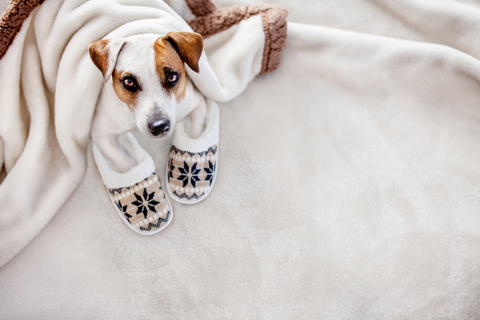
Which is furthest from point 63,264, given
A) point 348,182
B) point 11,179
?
point 348,182

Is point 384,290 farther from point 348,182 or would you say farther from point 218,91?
point 218,91

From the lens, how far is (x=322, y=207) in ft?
4.63

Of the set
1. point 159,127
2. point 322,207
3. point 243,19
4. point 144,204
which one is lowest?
point 322,207

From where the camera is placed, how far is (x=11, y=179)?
1278mm

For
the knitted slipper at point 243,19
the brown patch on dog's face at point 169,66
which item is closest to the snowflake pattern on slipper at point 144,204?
the brown patch on dog's face at point 169,66

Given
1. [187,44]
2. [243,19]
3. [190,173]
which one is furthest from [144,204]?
[243,19]

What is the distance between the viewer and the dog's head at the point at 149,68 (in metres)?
1.00

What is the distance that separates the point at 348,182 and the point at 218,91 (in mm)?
686

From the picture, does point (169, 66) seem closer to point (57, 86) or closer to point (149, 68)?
point (149, 68)

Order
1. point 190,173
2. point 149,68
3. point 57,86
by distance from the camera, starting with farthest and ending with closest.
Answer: point 190,173, point 57,86, point 149,68

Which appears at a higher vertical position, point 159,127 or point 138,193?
point 159,127

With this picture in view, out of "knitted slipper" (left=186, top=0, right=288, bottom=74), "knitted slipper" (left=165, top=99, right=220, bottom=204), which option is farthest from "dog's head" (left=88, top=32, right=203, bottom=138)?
"knitted slipper" (left=186, top=0, right=288, bottom=74)

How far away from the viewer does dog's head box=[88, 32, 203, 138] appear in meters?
1.00

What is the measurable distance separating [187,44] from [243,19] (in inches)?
18.7
